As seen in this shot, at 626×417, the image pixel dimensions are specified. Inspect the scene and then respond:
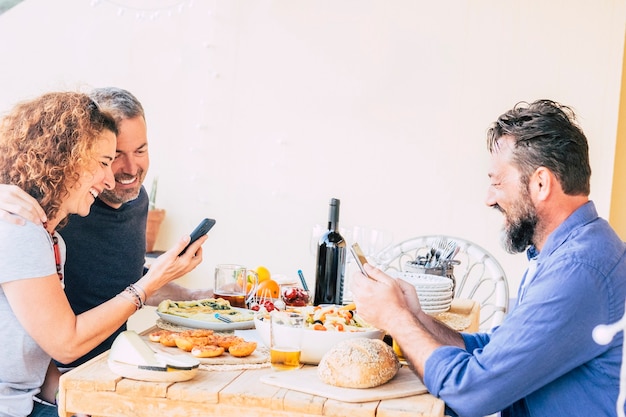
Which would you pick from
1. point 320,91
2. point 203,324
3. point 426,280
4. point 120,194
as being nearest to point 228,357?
point 203,324

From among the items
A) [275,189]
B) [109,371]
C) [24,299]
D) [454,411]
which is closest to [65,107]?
[24,299]

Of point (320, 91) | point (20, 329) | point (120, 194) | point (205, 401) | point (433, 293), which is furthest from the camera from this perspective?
point (320, 91)

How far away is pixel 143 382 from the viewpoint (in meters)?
1.27

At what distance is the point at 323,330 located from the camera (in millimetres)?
1470

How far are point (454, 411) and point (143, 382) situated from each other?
567 millimetres

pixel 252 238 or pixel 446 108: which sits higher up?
pixel 446 108

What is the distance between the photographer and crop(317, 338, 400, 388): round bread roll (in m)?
1.28

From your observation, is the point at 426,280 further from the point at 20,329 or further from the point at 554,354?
the point at 20,329

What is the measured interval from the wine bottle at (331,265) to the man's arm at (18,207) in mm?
754

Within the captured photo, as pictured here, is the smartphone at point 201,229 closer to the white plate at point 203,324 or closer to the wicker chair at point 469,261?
the white plate at point 203,324

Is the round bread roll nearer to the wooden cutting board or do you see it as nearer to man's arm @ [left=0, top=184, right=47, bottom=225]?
the wooden cutting board

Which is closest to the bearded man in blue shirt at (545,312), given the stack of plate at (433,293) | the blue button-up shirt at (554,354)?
the blue button-up shirt at (554,354)

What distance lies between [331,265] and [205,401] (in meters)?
0.83

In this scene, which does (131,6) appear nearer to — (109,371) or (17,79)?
(17,79)
